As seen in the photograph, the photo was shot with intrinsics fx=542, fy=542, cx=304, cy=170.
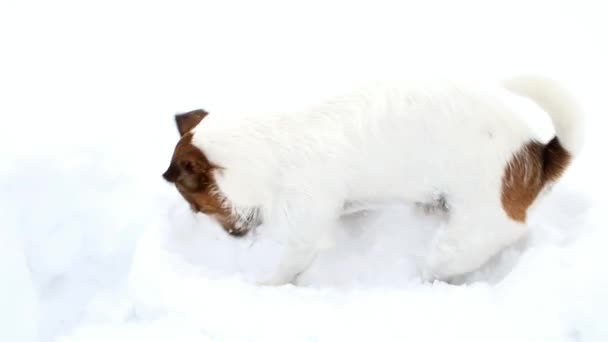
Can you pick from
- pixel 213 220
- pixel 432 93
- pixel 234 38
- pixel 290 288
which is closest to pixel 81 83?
pixel 234 38

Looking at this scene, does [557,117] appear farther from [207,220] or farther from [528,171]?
[207,220]

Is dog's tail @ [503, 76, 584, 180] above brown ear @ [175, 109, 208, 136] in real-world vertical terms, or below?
below

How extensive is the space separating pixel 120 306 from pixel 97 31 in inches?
114

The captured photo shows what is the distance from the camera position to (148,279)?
2436 mm

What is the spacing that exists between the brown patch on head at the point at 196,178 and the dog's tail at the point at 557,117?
134cm

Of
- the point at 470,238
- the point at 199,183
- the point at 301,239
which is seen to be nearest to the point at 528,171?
the point at 470,238

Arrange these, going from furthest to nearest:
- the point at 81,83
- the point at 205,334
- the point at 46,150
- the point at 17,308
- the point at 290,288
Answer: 1. the point at 81,83
2. the point at 46,150
3. the point at 17,308
4. the point at 290,288
5. the point at 205,334

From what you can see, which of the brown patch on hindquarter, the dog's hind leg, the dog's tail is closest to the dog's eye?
the dog's hind leg

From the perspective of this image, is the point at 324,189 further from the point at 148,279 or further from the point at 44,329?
the point at 44,329

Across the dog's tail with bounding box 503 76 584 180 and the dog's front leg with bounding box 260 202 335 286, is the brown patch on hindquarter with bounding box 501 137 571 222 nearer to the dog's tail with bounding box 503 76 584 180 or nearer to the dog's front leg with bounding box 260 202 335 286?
the dog's tail with bounding box 503 76 584 180

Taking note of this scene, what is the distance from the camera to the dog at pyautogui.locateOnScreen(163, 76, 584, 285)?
7.25 ft

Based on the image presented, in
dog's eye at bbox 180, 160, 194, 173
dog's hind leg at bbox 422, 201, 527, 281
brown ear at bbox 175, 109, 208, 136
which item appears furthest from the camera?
brown ear at bbox 175, 109, 208, 136

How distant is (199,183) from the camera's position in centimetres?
222

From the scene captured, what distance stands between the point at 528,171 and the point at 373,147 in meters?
0.66
